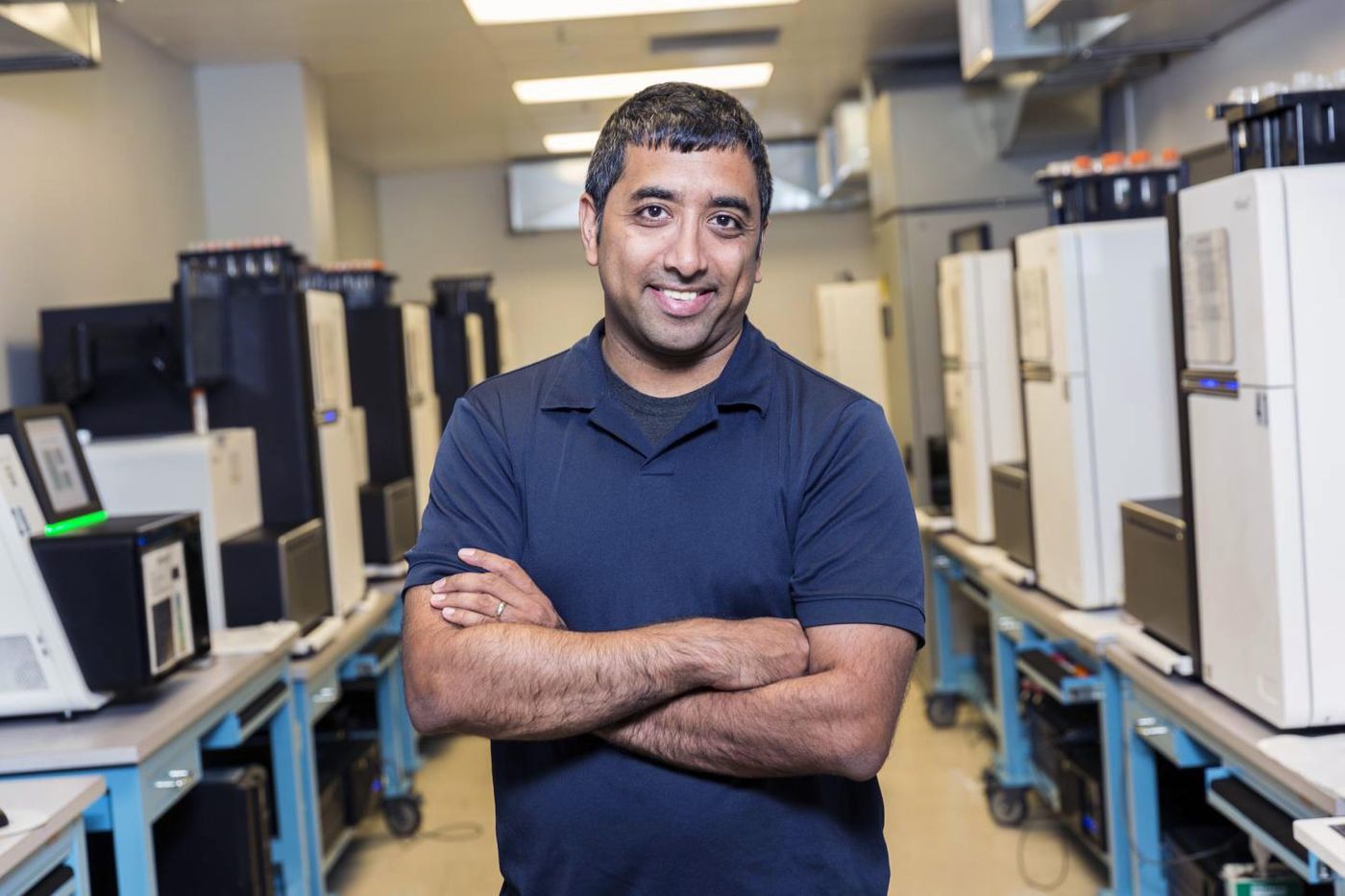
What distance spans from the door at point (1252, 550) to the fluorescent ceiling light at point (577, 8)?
3271mm

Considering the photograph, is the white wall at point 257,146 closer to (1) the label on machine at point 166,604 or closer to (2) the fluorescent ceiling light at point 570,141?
(2) the fluorescent ceiling light at point 570,141

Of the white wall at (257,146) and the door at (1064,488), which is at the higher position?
the white wall at (257,146)

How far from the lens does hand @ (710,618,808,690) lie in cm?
148

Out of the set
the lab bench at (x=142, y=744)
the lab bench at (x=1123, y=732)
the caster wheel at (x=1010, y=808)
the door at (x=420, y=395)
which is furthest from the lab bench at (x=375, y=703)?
the caster wheel at (x=1010, y=808)

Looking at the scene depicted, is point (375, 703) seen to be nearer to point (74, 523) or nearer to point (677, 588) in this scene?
point (74, 523)

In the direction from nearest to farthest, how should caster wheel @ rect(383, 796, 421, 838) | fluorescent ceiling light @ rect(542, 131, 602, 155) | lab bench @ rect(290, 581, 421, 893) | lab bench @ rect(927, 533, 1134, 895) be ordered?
1. lab bench @ rect(927, 533, 1134, 895)
2. lab bench @ rect(290, 581, 421, 893)
3. caster wheel @ rect(383, 796, 421, 838)
4. fluorescent ceiling light @ rect(542, 131, 602, 155)

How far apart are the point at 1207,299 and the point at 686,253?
1.40 meters

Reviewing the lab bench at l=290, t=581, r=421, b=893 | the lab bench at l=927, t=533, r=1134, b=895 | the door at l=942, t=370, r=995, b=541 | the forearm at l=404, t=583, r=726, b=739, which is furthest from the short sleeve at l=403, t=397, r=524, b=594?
the door at l=942, t=370, r=995, b=541

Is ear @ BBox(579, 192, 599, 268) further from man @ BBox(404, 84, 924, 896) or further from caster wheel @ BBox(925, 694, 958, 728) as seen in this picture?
caster wheel @ BBox(925, 694, 958, 728)

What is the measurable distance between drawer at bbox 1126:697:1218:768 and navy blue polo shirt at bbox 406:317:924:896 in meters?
1.50

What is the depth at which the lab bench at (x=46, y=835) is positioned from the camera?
2100mm

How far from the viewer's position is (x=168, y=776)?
2.75 metres

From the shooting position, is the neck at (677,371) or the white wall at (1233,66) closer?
the neck at (677,371)

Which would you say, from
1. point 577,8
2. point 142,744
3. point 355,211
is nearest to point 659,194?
point 142,744
